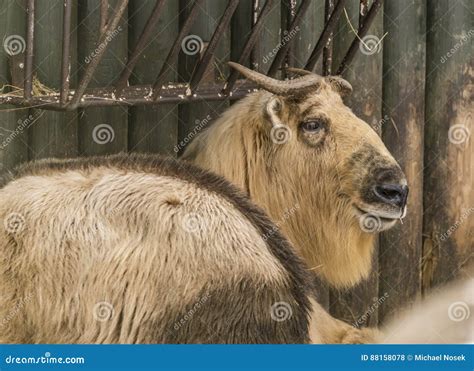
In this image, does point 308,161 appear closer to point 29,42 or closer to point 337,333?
point 337,333

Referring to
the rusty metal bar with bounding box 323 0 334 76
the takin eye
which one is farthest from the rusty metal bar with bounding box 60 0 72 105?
the rusty metal bar with bounding box 323 0 334 76

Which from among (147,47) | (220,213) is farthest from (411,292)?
(220,213)

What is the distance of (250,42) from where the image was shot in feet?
21.5

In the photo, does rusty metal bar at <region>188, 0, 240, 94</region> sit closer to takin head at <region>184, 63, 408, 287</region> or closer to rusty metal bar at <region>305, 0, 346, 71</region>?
takin head at <region>184, 63, 408, 287</region>

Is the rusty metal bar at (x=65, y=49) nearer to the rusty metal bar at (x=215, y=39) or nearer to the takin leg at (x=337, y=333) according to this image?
the rusty metal bar at (x=215, y=39)

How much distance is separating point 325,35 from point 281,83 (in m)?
0.81

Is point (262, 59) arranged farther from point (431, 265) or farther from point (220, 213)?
point (220, 213)

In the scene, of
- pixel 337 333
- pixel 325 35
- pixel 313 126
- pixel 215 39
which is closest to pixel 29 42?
pixel 215 39

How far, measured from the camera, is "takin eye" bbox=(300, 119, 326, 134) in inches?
249

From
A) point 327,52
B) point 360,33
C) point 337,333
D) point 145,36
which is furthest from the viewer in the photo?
point 327,52

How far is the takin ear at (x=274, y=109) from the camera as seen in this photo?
6.28m

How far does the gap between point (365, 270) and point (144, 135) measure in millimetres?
1675

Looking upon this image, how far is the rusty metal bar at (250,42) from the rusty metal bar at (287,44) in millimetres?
A: 224

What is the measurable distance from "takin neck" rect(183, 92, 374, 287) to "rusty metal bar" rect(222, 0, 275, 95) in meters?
0.13
